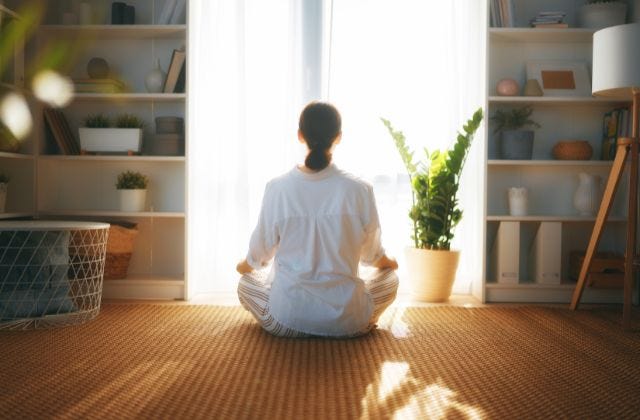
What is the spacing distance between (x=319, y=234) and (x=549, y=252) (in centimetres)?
173

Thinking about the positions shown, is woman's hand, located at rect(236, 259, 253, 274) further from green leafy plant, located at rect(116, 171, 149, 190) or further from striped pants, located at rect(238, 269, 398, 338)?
green leafy plant, located at rect(116, 171, 149, 190)

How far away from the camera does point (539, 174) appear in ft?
12.7

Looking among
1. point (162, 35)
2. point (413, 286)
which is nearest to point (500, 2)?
point (413, 286)

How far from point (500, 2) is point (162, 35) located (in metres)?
1.98

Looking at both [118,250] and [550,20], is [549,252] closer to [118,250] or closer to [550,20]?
[550,20]

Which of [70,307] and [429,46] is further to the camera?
[429,46]

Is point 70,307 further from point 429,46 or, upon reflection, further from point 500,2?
point 500,2

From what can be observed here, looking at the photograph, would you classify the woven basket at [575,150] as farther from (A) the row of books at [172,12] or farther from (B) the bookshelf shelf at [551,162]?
(A) the row of books at [172,12]

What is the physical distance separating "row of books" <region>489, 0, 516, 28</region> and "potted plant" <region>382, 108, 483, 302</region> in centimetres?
63

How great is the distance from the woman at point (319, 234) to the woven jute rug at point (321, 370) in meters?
0.13

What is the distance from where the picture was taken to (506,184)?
12.7 ft

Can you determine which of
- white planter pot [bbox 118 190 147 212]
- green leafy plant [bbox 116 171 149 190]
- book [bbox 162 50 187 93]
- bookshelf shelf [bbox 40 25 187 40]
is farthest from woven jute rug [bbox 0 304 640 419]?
bookshelf shelf [bbox 40 25 187 40]

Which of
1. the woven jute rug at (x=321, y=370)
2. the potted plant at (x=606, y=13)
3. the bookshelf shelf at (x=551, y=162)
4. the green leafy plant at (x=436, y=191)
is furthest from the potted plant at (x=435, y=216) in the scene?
the potted plant at (x=606, y=13)

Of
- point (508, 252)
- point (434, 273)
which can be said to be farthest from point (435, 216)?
point (508, 252)
